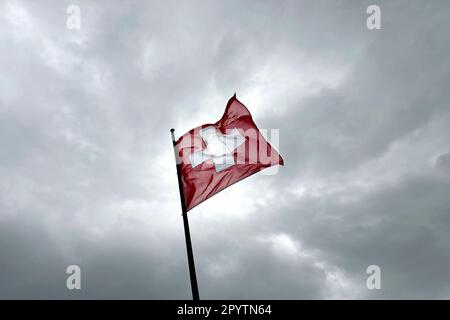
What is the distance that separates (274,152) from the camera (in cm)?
1753

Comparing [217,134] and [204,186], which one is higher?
[217,134]
